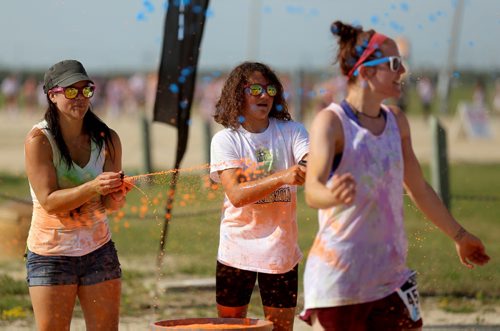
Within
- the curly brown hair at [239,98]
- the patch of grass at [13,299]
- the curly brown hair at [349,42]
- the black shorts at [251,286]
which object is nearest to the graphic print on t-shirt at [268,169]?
the curly brown hair at [239,98]

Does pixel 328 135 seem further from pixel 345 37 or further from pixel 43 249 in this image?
pixel 43 249

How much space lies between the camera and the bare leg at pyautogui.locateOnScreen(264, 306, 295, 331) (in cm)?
520

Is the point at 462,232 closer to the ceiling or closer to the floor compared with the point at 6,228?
closer to the ceiling

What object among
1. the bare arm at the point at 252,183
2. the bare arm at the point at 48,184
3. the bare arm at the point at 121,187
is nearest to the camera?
the bare arm at the point at 252,183

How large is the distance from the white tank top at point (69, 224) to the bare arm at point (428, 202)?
1.54 meters

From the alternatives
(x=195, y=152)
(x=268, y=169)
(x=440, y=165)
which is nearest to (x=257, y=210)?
(x=268, y=169)

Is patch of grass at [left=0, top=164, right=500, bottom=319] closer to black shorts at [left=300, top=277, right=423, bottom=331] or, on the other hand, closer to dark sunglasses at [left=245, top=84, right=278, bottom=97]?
dark sunglasses at [left=245, top=84, right=278, bottom=97]

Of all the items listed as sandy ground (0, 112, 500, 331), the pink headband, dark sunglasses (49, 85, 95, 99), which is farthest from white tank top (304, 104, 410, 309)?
sandy ground (0, 112, 500, 331)

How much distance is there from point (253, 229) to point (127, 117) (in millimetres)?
38470

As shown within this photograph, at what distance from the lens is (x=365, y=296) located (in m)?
4.02

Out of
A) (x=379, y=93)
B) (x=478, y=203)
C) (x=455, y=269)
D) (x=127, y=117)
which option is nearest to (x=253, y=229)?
(x=379, y=93)

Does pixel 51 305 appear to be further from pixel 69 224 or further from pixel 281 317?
pixel 281 317

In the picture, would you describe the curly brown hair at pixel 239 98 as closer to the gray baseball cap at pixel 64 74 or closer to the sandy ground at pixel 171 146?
the gray baseball cap at pixel 64 74

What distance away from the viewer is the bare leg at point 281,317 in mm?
5203
